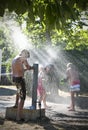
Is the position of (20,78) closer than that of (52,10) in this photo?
No

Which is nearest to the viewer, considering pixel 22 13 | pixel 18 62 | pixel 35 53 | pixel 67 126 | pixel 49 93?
pixel 22 13

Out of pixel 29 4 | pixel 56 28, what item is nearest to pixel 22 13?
pixel 29 4

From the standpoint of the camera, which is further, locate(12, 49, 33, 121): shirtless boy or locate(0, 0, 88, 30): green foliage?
locate(12, 49, 33, 121): shirtless boy

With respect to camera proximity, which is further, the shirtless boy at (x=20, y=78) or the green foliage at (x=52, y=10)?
the shirtless boy at (x=20, y=78)

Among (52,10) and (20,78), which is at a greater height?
(52,10)

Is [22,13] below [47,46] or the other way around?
below

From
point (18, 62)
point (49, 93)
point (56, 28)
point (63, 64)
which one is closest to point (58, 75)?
point (63, 64)

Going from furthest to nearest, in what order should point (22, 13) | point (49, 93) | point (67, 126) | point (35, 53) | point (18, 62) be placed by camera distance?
point (35, 53) < point (49, 93) < point (18, 62) < point (67, 126) < point (22, 13)

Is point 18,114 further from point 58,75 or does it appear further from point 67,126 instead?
point 58,75

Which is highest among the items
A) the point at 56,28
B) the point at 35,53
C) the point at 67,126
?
the point at 35,53

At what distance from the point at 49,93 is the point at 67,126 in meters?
10.1

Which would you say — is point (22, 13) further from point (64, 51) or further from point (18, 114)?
point (64, 51)

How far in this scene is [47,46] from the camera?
2055 centimetres

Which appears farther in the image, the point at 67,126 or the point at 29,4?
the point at 67,126
